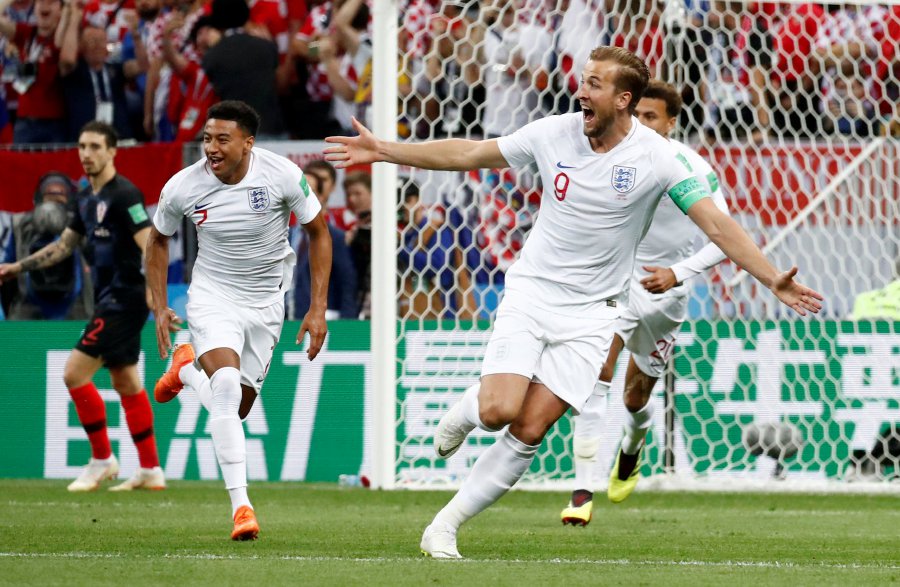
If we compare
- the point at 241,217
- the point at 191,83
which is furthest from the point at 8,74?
the point at 241,217

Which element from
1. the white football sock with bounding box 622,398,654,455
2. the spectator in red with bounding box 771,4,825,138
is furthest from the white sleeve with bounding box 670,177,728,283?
the spectator in red with bounding box 771,4,825,138

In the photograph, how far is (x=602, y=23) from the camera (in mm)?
12023

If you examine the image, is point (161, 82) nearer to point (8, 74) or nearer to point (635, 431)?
point (8, 74)

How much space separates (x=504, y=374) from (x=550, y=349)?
0.27 meters

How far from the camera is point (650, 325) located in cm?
895

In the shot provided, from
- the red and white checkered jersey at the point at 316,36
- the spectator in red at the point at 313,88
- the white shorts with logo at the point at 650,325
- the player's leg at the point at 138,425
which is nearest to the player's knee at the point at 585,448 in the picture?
the white shorts with logo at the point at 650,325

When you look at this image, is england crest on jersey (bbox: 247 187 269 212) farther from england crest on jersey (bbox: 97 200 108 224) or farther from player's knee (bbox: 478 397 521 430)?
england crest on jersey (bbox: 97 200 108 224)

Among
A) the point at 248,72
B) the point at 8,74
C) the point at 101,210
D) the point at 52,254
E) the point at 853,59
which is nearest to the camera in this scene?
the point at 101,210

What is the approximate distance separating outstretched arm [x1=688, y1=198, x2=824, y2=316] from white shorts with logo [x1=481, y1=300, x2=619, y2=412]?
26.4 inches

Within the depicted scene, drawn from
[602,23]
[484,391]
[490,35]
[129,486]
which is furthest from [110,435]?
[484,391]

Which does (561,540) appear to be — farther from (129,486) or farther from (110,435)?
(110,435)

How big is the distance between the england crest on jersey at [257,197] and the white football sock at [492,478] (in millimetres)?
2188

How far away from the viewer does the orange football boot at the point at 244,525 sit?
6902mm

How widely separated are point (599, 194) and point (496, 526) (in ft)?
8.22
